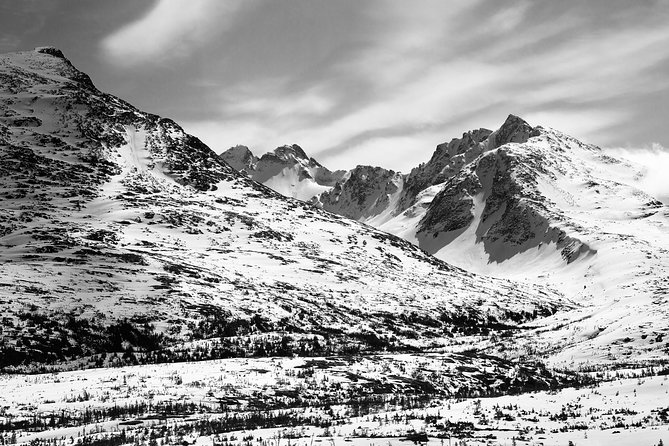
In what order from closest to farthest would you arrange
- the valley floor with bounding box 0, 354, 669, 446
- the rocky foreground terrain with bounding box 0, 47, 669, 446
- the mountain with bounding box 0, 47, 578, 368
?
the valley floor with bounding box 0, 354, 669, 446
the rocky foreground terrain with bounding box 0, 47, 669, 446
the mountain with bounding box 0, 47, 578, 368

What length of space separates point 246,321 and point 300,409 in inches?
1987

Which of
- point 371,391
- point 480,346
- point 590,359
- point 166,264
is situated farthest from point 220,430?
point 166,264

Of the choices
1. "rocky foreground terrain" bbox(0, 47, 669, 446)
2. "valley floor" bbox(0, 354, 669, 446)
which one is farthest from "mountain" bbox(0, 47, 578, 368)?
"valley floor" bbox(0, 354, 669, 446)

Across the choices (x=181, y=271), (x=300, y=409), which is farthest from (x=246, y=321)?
(x=300, y=409)

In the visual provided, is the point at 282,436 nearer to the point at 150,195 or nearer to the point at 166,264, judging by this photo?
the point at 166,264

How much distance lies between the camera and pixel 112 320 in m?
72.7

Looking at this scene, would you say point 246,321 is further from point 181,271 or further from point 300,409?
point 300,409

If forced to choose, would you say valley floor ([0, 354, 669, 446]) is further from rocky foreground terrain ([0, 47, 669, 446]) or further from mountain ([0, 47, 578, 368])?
mountain ([0, 47, 578, 368])

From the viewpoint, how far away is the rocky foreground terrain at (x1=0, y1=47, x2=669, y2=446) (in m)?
30.0

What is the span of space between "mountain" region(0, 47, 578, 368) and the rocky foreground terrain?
52cm

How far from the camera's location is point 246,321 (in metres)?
85.8

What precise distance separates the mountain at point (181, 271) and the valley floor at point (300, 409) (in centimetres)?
1854

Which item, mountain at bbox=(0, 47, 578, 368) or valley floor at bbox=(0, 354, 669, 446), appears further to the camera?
mountain at bbox=(0, 47, 578, 368)

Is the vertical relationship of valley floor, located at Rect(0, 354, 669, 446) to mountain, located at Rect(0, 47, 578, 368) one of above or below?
below
